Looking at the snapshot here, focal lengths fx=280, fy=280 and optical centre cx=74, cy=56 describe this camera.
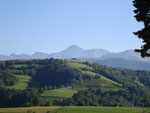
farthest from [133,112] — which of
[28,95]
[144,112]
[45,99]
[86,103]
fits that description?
[45,99]

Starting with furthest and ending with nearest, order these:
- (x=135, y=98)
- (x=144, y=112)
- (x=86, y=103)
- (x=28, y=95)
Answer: (x=135, y=98) → (x=28, y=95) → (x=86, y=103) → (x=144, y=112)

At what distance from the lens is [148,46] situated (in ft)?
105

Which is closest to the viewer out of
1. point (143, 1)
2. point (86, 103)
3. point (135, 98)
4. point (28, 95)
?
point (143, 1)

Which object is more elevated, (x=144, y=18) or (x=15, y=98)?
(x=144, y=18)

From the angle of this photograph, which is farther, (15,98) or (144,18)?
(15,98)

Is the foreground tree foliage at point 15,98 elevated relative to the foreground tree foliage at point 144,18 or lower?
lower

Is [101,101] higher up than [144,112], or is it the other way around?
[144,112]

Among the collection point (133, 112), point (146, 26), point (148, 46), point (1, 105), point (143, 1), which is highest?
point (143, 1)

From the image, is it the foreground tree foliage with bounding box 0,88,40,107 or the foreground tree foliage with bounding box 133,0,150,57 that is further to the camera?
the foreground tree foliage with bounding box 0,88,40,107

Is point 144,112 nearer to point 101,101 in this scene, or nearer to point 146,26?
point 146,26

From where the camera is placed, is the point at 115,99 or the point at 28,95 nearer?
the point at 28,95

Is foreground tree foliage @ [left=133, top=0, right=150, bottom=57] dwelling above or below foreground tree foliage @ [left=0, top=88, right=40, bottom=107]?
above

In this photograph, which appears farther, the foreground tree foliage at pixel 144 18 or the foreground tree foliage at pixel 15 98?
the foreground tree foliage at pixel 15 98

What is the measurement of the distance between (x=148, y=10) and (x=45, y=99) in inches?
6493
